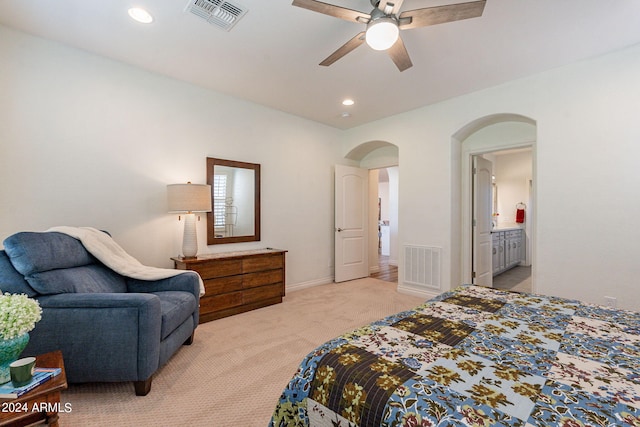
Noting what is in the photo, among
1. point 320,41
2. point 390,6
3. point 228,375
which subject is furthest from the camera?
point 320,41

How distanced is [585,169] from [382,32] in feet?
8.39

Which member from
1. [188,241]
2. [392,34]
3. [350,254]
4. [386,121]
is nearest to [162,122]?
[188,241]

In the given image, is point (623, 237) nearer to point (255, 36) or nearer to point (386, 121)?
point (386, 121)

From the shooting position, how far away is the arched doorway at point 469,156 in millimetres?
3791

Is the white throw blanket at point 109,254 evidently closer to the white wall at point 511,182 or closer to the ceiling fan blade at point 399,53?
the ceiling fan blade at point 399,53

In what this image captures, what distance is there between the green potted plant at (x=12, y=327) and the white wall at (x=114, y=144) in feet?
5.94

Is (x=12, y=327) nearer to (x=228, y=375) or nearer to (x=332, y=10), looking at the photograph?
(x=228, y=375)

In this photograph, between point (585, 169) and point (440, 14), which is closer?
point (440, 14)

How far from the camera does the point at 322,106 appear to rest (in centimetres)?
411

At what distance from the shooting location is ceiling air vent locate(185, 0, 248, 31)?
6.96 ft

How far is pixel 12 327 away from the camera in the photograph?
1.19 metres

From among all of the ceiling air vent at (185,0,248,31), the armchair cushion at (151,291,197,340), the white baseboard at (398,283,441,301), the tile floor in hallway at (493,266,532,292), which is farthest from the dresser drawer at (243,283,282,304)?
the tile floor in hallway at (493,266,532,292)

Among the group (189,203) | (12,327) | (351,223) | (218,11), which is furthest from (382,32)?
(351,223)

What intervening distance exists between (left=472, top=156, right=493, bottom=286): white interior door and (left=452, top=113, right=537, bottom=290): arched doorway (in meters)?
0.06
